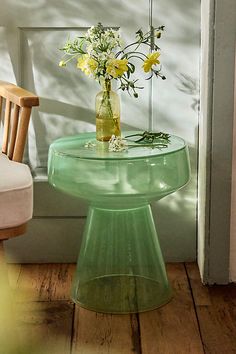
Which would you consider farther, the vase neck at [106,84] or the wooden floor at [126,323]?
the vase neck at [106,84]

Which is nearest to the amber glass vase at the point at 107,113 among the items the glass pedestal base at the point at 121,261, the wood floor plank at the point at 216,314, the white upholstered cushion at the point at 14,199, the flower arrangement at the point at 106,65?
the flower arrangement at the point at 106,65

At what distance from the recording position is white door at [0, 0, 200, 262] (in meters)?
2.67

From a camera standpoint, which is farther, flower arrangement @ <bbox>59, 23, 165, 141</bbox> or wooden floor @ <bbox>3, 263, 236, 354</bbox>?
flower arrangement @ <bbox>59, 23, 165, 141</bbox>

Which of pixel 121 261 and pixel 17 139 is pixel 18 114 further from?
pixel 121 261

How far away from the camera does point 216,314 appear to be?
2393 mm

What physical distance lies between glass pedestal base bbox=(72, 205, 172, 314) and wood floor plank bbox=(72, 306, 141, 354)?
80 millimetres

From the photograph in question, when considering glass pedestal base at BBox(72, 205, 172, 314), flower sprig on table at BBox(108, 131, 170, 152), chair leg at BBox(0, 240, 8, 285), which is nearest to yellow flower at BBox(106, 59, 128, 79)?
flower sprig on table at BBox(108, 131, 170, 152)

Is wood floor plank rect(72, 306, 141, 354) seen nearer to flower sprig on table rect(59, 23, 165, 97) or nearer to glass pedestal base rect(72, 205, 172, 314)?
glass pedestal base rect(72, 205, 172, 314)

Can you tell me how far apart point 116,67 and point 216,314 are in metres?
0.82

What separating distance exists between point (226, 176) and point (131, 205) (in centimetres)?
34

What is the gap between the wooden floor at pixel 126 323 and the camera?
2.19m

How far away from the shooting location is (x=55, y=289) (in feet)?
8.54

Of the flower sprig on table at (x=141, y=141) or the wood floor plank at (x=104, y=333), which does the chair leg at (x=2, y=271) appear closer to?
the wood floor plank at (x=104, y=333)

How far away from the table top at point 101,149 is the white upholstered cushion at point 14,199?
0.33 meters
